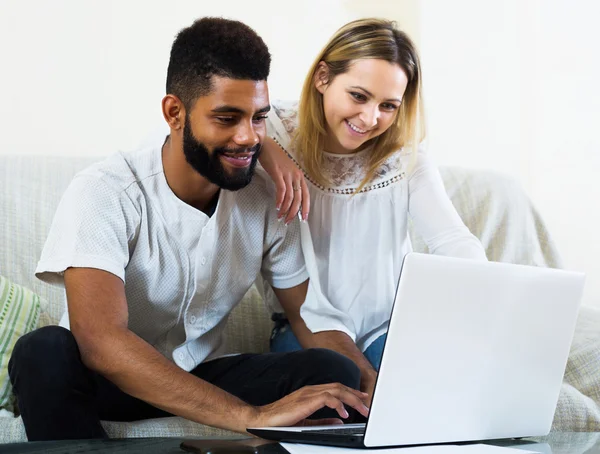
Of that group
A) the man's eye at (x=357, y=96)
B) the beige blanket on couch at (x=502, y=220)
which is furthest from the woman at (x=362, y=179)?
the beige blanket on couch at (x=502, y=220)

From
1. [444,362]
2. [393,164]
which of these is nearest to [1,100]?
[393,164]

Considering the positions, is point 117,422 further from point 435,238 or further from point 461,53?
point 461,53

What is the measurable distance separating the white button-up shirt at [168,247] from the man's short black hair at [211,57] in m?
0.16

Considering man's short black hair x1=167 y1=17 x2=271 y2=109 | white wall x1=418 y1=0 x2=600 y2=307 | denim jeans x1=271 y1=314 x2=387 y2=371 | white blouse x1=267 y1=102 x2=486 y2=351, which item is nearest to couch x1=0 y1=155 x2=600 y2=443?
denim jeans x1=271 y1=314 x2=387 y2=371

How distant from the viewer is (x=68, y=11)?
2.51m

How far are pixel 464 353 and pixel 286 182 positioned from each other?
0.66 m

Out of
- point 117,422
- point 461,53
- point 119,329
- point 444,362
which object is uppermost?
point 461,53

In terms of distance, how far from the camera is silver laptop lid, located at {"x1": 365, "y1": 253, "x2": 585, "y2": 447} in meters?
1.01

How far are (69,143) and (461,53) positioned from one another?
1454 millimetres

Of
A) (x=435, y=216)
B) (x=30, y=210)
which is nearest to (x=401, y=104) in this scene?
(x=435, y=216)

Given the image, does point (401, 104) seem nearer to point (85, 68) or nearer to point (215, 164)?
point (215, 164)

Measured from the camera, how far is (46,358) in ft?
4.40

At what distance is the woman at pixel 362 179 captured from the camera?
1.76 m

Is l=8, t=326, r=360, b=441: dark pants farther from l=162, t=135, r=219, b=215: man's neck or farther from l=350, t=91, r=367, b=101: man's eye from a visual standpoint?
l=350, t=91, r=367, b=101: man's eye
